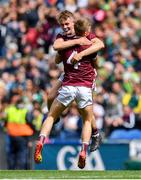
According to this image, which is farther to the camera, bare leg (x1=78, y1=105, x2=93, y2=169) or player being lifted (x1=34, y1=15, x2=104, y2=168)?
bare leg (x1=78, y1=105, x2=93, y2=169)

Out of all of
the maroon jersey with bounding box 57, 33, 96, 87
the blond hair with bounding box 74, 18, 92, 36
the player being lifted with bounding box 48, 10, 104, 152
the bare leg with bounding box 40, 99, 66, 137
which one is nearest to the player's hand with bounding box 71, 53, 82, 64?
the player being lifted with bounding box 48, 10, 104, 152

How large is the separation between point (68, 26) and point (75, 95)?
2.95ft

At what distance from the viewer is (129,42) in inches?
978

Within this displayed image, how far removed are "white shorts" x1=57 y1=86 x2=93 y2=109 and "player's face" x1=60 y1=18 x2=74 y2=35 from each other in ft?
2.33

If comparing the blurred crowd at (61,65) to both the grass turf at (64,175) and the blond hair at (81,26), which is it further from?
the blond hair at (81,26)

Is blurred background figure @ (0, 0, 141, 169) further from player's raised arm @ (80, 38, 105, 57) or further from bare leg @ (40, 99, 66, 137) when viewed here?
player's raised arm @ (80, 38, 105, 57)

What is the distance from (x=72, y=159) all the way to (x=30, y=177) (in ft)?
19.1

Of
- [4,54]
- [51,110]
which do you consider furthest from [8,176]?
[4,54]

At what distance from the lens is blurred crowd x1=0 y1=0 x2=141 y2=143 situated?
20.8 metres

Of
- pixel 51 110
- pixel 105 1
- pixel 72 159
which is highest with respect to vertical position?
pixel 105 1

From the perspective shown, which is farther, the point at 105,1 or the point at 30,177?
the point at 105,1

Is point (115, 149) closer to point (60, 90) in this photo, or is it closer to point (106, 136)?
point (106, 136)

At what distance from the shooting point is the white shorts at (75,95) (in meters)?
13.8

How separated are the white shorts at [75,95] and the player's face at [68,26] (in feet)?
2.33
